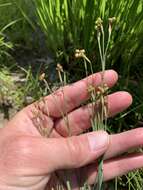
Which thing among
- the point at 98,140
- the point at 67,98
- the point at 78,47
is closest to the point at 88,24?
the point at 78,47

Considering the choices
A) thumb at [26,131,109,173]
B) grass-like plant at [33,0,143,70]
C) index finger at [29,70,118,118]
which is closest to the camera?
thumb at [26,131,109,173]

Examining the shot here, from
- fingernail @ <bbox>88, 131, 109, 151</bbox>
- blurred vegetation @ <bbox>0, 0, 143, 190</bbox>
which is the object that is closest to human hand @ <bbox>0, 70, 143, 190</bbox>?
fingernail @ <bbox>88, 131, 109, 151</bbox>

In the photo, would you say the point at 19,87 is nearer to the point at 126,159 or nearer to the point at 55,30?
the point at 55,30

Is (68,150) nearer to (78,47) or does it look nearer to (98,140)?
(98,140)

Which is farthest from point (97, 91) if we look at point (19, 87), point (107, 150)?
point (19, 87)

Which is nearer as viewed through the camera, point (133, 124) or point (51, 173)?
point (51, 173)

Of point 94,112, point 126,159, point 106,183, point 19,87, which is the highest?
point 94,112

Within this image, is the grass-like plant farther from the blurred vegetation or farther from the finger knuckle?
the finger knuckle

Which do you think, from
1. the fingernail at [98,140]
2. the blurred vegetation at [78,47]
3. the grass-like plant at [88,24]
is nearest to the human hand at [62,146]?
the fingernail at [98,140]

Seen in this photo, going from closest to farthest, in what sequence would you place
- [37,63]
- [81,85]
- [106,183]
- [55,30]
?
[81,85]
[106,183]
[55,30]
[37,63]
